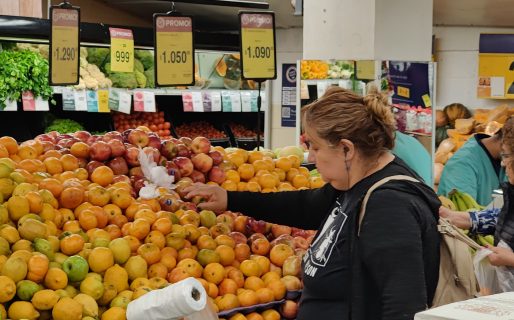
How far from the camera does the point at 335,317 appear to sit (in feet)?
7.46

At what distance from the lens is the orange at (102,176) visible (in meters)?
3.29

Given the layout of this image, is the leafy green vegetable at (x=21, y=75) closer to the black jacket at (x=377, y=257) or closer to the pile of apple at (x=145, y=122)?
the pile of apple at (x=145, y=122)

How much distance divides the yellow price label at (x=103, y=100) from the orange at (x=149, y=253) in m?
4.43

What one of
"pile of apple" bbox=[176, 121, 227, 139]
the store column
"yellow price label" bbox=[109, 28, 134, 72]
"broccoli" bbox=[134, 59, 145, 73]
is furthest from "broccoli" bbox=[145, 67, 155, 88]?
the store column

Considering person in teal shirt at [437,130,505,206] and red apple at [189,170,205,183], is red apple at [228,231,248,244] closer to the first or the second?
red apple at [189,170,205,183]

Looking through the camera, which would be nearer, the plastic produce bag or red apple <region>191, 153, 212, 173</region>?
the plastic produce bag

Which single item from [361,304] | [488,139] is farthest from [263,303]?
[488,139]

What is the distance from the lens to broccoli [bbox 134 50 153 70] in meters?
8.25

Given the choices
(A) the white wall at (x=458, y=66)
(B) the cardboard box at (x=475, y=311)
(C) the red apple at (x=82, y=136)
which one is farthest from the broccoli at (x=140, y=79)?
(B) the cardboard box at (x=475, y=311)

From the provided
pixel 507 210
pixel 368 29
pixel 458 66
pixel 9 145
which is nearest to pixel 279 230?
pixel 507 210

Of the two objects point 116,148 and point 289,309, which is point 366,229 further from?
point 116,148

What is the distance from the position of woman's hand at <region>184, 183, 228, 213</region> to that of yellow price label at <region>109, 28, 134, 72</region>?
233 cm

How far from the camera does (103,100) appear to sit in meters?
7.21

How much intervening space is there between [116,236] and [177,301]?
2.92 ft
